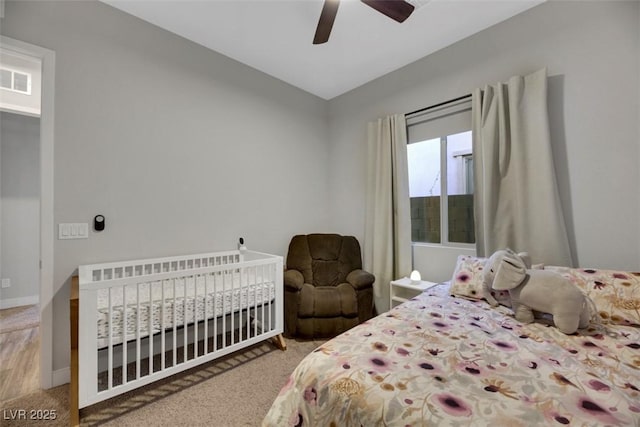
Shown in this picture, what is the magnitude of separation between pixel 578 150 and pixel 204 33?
3223mm

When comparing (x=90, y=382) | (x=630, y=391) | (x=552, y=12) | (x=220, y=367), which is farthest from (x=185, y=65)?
(x=630, y=391)

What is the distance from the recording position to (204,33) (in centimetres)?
236

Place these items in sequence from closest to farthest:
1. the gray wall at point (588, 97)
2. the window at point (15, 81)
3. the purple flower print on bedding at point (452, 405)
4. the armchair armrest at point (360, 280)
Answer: the purple flower print on bedding at point (452, 405), the gray wall at point (588, 97), the armchair armrest at point (360, 280), the window at point (15, 81)

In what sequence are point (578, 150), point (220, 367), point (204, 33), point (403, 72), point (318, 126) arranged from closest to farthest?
1. point (578, 150)
2. point (220, 367)
3. point (204, 33)
4. point (403, 72)
5. point (318, 126)

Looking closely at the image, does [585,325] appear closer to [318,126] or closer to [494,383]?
[494,383]

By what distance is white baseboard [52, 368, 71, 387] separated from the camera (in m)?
1.80

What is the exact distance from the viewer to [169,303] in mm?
1776

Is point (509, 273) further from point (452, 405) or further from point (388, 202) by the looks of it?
point (388, 202)

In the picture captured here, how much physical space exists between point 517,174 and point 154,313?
9.43 feet

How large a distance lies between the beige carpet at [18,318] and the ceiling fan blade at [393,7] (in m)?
4.26

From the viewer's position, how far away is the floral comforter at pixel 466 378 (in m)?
0.77

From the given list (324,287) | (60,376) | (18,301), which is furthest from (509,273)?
(18,301)

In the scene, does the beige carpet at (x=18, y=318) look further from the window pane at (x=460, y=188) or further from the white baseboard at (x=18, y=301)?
the window pane at (x=460, y=188)

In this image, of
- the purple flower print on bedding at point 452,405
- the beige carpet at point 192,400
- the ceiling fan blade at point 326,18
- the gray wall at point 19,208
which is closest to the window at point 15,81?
the gray wall at point 19,208
